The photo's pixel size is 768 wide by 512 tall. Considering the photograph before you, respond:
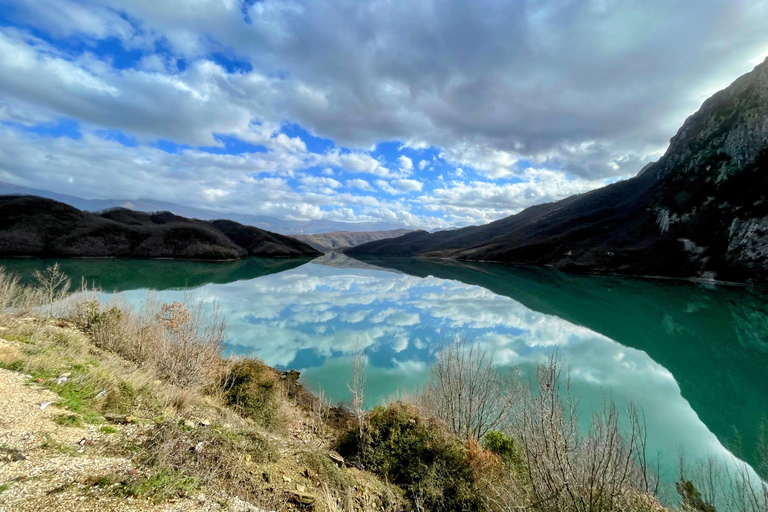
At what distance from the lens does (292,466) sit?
7863 mm

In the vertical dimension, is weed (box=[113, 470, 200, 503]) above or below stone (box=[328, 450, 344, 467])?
above

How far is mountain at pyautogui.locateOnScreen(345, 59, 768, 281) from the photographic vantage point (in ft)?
216

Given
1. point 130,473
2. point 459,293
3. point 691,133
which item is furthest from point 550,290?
point 691,133

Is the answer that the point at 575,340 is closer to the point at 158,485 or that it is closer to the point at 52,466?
the point at 158,485

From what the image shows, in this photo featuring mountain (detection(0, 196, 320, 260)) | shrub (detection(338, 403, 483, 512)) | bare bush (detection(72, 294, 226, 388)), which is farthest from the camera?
mountain (detection(0, 196, 320, 260))

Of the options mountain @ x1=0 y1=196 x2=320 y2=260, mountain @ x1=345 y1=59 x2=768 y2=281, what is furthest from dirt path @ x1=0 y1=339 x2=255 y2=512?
mountain @ x1=0 y1=196 x2=320 y2=260

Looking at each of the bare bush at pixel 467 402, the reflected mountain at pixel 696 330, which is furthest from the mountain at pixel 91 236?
the bare bush at pixel 467 402

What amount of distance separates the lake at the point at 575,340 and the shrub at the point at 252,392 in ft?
13.3

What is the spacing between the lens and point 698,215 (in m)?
79.6

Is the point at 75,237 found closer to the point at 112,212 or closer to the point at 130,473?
the point at 112,212

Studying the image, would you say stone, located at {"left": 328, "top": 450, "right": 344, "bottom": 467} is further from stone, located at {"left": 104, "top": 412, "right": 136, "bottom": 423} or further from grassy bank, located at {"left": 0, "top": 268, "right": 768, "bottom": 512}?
stone, located at {"left": 104, "top": 412, "right": 136, "bottom": 423}

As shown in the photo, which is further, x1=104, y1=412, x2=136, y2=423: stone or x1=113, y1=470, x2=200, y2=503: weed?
x1=104, y1=412, x2=136, y2=423: stone

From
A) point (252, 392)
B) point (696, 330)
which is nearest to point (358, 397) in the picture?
point (252, 392)

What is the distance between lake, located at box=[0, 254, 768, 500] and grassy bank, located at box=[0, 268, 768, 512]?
10.7 ft
